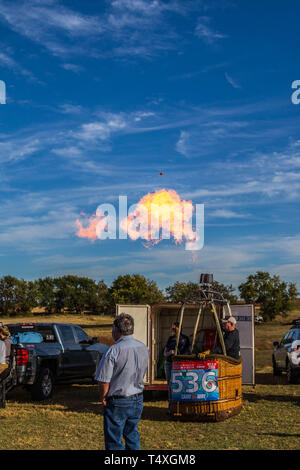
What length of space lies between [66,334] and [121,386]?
10.3 meters

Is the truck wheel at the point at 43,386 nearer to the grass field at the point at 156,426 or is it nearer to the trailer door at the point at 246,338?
the grass field at the point at 156,426

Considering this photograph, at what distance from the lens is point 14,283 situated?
87.3 metres

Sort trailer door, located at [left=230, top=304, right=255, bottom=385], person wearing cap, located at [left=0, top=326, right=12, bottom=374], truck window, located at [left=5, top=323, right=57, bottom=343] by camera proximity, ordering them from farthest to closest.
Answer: truck window, located at [left=5, top=323, right=57, bottom=343]
trailer door, located at [left=230, top=304, right=255, bottom=385]
person wearing cap, located at [left=0, top=326, right=12, bottom=374]

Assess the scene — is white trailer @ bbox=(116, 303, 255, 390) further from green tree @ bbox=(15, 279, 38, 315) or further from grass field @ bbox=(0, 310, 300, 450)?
green tree @ bbox=(15, 279, 38, 315)

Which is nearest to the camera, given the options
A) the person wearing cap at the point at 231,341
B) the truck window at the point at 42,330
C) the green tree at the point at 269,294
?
the person wearing cap at the point at 231,341

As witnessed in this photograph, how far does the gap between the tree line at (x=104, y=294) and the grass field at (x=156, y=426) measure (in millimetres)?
42134

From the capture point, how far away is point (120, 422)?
6.35 meters

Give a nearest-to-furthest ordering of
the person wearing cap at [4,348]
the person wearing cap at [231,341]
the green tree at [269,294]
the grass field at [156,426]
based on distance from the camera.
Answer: the grass field at [156,426] → the person wearing cap at [231,341] → the person wearing cap at [4,348] → the green tree at [269,294]

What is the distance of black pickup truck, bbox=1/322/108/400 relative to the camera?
46.0 feet

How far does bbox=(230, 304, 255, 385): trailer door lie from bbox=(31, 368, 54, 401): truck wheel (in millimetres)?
4994

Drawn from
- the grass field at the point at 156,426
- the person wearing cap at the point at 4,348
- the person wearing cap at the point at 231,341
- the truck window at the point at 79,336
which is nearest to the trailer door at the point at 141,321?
the grass field at the point at 156,426

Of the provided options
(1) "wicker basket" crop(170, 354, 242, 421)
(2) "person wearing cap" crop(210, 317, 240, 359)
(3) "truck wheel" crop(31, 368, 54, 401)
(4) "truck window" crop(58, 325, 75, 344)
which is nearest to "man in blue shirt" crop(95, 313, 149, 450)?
(1) "wicker basket" crop(170, 354, 242, 421)

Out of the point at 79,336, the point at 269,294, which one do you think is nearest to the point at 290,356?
the point at 79,336

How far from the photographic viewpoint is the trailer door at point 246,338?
1548cm
